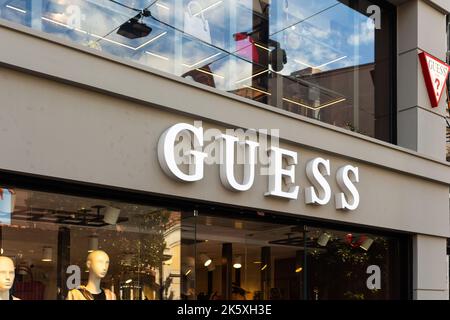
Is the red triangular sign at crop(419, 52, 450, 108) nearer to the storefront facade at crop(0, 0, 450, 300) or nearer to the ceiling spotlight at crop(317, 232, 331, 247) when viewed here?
the storefront facade at crop(0, 0, 450, 300)

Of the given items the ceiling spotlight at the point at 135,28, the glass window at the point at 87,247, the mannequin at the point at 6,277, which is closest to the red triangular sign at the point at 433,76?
the ceiling spotlight at the point at 135,28

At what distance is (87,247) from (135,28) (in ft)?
8.51

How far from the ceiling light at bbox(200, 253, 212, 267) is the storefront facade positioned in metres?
0.04

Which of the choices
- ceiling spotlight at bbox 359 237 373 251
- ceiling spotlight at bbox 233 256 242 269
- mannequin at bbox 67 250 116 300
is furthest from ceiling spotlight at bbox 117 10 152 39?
ceiling spotlight at bbox 359 237 373 251

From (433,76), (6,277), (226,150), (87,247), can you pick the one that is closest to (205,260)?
(226,150)

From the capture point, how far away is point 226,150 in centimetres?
786

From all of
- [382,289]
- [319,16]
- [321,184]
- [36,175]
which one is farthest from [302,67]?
[36,175]

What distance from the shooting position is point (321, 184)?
29.2ft

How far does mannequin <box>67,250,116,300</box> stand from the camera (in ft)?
22.5

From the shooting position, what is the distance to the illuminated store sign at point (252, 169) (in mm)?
7277

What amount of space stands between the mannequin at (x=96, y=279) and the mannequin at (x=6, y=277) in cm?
68

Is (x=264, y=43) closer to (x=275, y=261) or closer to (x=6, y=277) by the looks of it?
(x=275, y=261)

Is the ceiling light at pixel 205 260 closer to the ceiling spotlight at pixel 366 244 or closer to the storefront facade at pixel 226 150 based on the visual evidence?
the storefront facade at pixel 226 150

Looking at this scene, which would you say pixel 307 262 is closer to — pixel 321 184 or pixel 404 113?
pixel 321 184
